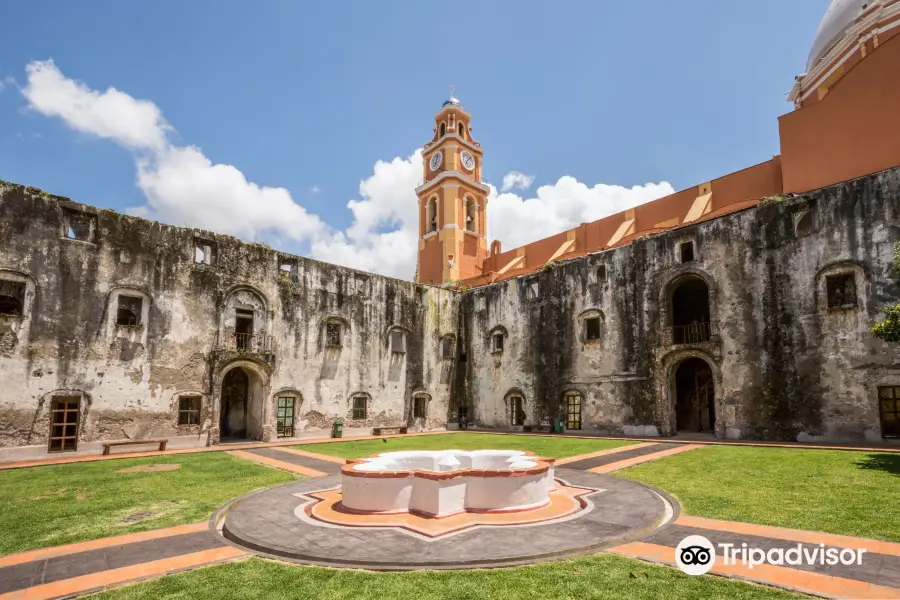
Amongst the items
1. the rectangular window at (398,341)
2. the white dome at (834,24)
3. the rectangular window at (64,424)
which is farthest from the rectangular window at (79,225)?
the white dome at (834,24)

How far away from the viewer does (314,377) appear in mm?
20344

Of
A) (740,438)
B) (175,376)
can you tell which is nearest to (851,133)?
(740,438)

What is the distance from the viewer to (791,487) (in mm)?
8242

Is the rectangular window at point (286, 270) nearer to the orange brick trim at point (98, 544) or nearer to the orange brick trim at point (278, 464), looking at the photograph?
the orange brick trim at point (278, 464)

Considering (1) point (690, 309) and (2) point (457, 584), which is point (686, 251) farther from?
(2) point (457, 584)

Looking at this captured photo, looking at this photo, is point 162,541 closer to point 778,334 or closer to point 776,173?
point 778,334

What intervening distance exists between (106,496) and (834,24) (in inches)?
1345

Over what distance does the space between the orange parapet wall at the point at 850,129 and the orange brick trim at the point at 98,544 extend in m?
21.3

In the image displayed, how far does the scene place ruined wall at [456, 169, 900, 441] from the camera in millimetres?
14477

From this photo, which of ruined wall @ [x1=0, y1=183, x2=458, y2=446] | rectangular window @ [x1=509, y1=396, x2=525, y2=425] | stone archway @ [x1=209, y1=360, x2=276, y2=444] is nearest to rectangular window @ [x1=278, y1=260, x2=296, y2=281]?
ruined wall @ [x1=0, y1=183, x2=458, y2=446]

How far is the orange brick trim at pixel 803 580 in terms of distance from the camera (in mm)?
4066

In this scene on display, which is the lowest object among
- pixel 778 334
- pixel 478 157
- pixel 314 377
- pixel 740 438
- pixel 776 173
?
pixel 740 438

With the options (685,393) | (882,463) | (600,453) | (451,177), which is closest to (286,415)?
(600,453)

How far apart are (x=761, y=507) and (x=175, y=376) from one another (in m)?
16.7
